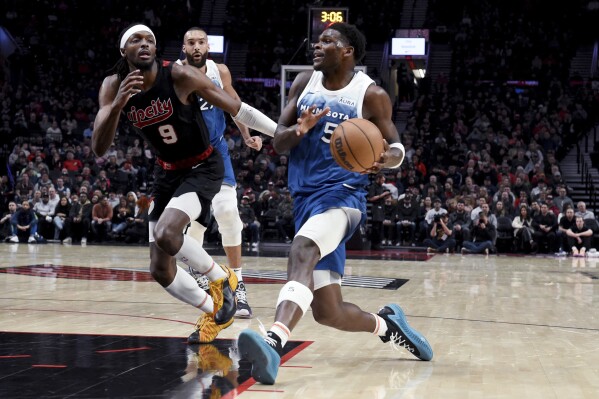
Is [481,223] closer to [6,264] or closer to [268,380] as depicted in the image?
[6,264]

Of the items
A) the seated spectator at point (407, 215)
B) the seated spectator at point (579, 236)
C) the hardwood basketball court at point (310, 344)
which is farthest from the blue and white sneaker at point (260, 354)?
the seated spectator at point (407, 215)

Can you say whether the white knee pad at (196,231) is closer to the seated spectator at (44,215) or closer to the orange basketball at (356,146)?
the orange basketball at (356,146)

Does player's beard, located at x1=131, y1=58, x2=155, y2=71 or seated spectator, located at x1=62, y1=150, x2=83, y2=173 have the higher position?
player's beard, located at x1=131, y1=58, x2=155, y2=71

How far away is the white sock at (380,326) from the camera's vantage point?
4.95m

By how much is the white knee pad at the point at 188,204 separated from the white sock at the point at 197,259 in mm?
165

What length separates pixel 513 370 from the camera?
467cm

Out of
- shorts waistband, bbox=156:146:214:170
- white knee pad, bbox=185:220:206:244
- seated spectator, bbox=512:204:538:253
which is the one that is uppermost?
shorts waistband, bbox=156:146:214:170

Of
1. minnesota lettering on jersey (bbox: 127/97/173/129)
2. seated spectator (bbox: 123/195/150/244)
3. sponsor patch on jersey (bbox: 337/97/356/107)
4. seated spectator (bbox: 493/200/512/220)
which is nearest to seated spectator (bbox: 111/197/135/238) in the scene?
seated spectator (bbox: 123/195/150/244)

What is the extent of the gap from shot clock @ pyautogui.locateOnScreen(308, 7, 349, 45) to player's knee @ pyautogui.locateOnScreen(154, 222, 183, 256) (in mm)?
12138

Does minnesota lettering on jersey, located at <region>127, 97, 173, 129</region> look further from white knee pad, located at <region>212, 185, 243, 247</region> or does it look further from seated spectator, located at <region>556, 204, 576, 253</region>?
seated spectator, located at <region>556, 204, 576, 253</region>

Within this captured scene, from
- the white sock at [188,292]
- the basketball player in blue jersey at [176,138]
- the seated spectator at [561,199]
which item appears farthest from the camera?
the seated spectator at [561,199]

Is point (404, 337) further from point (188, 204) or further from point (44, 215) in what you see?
point (44, 215)

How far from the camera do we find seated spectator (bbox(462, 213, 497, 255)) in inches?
691

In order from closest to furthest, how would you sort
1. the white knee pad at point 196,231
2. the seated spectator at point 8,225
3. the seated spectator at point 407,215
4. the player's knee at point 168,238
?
1. the player's knee at point 168,238
2. the white knee pad at point 196,231
3. the seated spectator at point 407,215
4. the seated spectator at point 8,225
